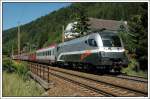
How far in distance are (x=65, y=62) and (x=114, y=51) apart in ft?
38.6

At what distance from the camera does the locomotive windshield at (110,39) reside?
19703mm

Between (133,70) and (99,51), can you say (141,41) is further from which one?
(133,70)

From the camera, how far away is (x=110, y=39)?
785 inches

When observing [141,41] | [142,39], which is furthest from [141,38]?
[141,41]

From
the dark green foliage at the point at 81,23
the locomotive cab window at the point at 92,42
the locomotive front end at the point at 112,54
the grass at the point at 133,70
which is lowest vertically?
the grass at the point at 133,70

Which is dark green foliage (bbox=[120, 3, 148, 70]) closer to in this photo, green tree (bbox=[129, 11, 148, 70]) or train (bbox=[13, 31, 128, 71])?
green tree (bbox=[129, 11, 148, 70])

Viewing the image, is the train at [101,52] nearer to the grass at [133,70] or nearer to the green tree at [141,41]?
the green tree at [141,41]

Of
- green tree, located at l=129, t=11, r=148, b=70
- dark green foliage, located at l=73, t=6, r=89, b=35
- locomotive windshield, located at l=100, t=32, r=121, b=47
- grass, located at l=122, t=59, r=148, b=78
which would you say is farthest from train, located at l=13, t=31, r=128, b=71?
dark green foliage, located at l=73, t=6, r=89, b=35

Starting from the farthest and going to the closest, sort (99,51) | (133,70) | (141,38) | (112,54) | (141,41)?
1. (133,70)
2. (141,38)
3. (141,41)
4. (99,51)
5. (112,54)

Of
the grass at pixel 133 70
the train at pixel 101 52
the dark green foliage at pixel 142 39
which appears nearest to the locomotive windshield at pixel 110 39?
the train at pixel 101 52

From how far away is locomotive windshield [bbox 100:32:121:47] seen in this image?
776 inches

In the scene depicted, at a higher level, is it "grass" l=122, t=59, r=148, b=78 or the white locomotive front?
the white locomotive front

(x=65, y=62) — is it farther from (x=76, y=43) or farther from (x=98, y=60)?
(x=98, y=60)

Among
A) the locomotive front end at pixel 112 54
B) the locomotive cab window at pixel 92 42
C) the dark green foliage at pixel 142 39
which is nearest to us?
the locomotive front end at pixel 112 54
